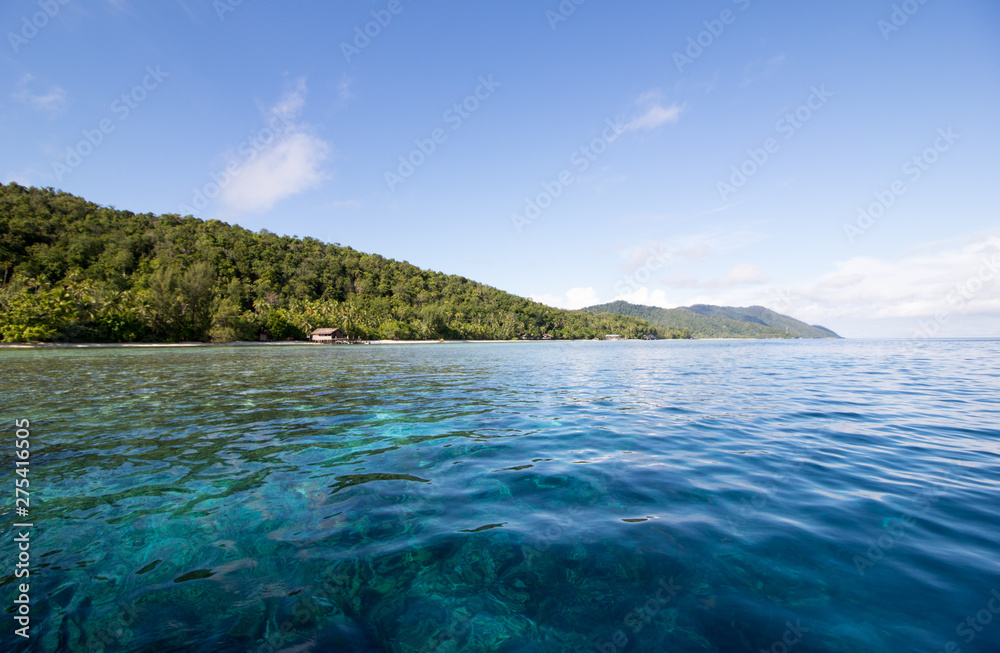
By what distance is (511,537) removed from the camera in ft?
16.9

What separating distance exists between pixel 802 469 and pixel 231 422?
561 inches

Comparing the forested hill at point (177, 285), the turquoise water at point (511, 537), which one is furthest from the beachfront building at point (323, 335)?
the turquoise water at point (511, 537)

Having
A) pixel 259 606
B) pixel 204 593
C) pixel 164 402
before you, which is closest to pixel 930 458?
pixel 259 606

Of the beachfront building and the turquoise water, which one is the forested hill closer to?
the beachfront building

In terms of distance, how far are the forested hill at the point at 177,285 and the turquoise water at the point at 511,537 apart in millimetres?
84341

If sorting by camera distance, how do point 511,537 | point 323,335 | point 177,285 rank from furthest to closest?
point 323,335, point 177,285, point 511,537

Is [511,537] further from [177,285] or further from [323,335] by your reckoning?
[323,335]

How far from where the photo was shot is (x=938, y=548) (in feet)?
15.9

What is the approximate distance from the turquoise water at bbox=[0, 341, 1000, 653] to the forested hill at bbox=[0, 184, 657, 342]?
3321 inches

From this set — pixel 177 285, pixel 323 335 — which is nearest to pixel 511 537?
pixel 177 285

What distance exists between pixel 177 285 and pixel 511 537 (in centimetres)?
11165

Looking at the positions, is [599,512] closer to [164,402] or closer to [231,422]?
[231,422]

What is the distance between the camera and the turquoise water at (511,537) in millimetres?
3537

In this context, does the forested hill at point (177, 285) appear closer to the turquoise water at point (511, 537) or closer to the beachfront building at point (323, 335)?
the beachfront building at point (323, 335)
